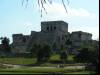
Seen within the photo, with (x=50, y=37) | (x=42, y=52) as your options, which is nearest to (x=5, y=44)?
(x=50, y=37)

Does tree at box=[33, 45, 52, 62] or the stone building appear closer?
tree at box=[33, 45, 52, 62]

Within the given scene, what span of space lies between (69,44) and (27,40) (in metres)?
16.5

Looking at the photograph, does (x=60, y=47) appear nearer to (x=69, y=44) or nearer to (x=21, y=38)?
(x=69, y=44)

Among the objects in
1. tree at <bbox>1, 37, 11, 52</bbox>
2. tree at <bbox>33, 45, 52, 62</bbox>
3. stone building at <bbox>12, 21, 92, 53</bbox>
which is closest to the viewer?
tree at <bbox>33, 45, 52, 62</bbox>

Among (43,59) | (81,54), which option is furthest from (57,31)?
(81,54)

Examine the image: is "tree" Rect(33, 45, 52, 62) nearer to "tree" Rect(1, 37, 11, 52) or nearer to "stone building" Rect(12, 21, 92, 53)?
"tree" Rect(1, 37, 11, 52)

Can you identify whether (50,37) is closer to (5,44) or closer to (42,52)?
(5,44)

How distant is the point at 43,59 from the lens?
69.5m

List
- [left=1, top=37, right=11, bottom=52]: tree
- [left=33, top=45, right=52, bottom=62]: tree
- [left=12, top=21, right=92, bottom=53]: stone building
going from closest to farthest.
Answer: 1. [left=33, top=45, right=52, bottom=62]: tree
2. [left=1, top=37, right=11, bottom=52]: tree
3. [left=12, top=21, right=92, bottom=53]: stone building

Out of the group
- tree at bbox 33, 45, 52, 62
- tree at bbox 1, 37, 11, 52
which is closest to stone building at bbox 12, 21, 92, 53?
tree at bbox 1, 37, 11, 52

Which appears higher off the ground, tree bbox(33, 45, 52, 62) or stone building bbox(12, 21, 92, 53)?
stone building bbox(12, 21, 92, 53)

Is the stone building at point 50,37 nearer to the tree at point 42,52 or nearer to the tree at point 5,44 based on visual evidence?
the tree at point 5,44

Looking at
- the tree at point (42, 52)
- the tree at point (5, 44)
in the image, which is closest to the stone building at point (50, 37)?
the tree at point (5, 44)

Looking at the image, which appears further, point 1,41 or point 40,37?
point 40,37
